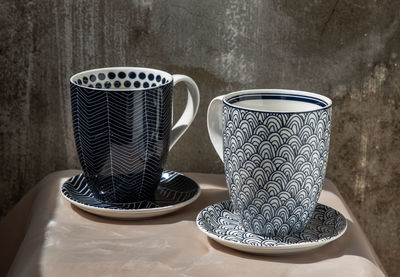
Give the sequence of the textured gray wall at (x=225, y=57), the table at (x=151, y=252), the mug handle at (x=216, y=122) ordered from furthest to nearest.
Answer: the textured gray wall at (x=225, y=57) → the mug handle at (x=216, y=122) → the table at (x=151, y=252)

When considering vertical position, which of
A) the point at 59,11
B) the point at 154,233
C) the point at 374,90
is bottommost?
the point at 154,233

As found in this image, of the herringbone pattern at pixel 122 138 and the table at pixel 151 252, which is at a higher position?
the herringbone pattern at pixel 122 138

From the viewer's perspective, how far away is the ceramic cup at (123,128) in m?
0.81

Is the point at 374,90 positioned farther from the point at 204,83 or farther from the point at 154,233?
the point at 154,233

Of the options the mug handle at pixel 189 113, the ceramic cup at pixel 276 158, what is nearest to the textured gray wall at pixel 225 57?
the mug handle at pixel 189 113

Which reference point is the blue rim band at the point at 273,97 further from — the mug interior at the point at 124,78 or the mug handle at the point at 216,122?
the mug interior at the point at 124,78

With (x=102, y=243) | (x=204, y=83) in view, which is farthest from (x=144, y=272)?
(x=204, y=83)

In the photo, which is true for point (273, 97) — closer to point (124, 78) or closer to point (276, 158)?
point (276, 158)

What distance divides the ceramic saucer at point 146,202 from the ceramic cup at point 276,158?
0.36 feet

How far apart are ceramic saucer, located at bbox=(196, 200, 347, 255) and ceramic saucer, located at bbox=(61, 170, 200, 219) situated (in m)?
0.06

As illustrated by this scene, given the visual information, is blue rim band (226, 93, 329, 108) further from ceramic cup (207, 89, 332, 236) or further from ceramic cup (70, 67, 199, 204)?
ceramic cup (70, 67, 199, 204)

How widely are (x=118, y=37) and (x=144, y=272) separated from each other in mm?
421

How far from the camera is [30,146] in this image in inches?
41.4

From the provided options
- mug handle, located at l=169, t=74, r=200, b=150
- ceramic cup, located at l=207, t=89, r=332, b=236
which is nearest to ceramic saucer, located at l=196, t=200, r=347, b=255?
ceramic cup, located at l=207, t=89, r=332, b=236
